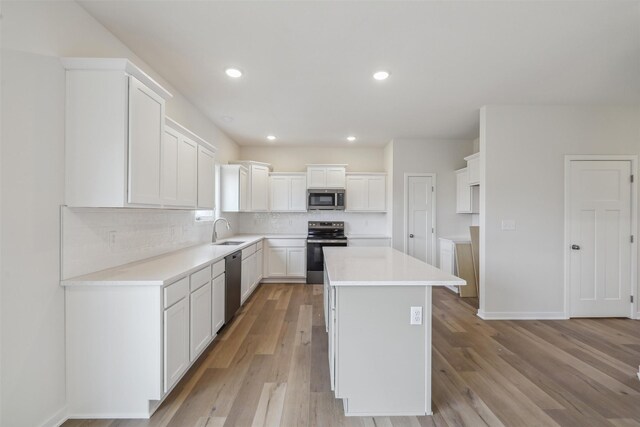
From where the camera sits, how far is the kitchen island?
5.74 ft

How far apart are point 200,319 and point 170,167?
1395 mm

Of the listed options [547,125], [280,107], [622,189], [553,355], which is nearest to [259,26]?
[280,107]

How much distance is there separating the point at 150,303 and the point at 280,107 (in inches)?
107

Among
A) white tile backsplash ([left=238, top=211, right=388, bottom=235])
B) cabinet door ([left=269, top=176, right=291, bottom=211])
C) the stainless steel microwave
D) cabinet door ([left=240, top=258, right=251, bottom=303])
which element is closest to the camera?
cabinet door ([left=240, top=258, right=251, bottom=303])

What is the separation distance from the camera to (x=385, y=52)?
2.25 meters

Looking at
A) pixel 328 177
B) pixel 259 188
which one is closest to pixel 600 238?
pixel 328 177

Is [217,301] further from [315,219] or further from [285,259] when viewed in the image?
[315,219]

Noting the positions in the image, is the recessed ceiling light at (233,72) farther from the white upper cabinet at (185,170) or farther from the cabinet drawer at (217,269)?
the cabinet drawer at (217,269)

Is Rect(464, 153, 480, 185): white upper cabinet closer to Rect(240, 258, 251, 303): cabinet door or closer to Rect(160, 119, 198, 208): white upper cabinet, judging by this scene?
Rect(240, 258, 251, 303): cabinet door

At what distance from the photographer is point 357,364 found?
1.75 m

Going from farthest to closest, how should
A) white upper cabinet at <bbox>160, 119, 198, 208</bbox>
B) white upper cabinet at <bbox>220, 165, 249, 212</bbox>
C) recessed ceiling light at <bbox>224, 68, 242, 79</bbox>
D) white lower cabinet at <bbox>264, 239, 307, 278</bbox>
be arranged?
white lower cabinet at <bbox>264, 239, 307, 278</bbox>
white upper cabinet at <bbox>220, 165, 249, 212</bbox>
recessed ceiling light at <bbox>224, 68, 242, 79</bbox>
white upper cabinet at <bbox>160, 119, 198, 208</bbox>

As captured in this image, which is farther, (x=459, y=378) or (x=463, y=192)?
(x=463, y=192)

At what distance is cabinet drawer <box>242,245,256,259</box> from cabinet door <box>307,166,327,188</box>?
175 centimetres

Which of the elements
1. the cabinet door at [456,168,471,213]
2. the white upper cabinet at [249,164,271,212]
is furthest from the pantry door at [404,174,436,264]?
the white upper cabinet at [249,164,271,212]
